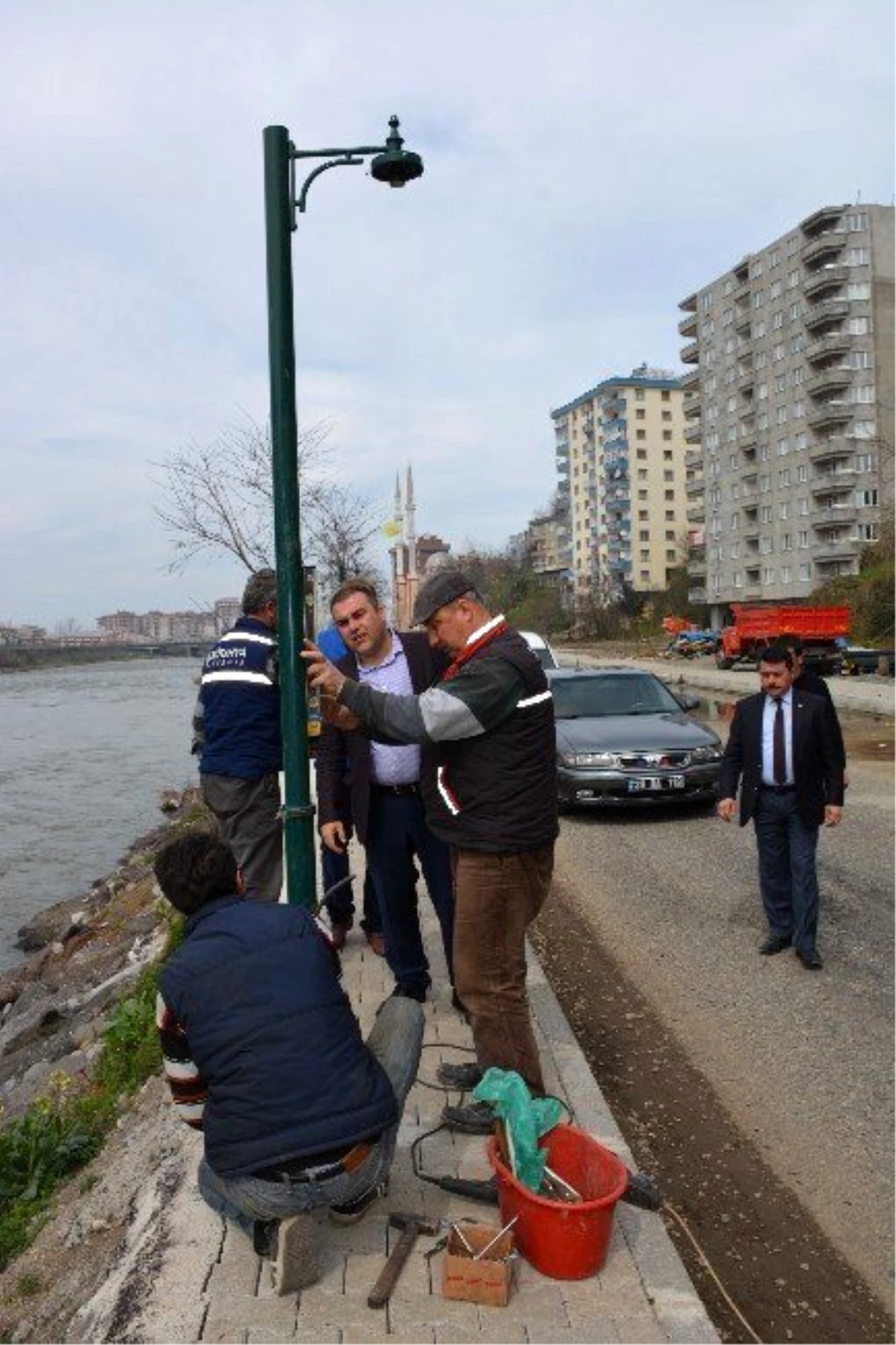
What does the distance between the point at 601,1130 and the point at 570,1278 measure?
0.96m

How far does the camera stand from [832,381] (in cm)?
6331

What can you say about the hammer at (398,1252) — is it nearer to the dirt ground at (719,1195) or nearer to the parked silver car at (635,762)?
the dirt ground at (719,1195)

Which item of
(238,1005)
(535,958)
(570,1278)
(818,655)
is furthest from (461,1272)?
(818,655)

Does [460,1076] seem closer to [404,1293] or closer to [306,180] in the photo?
[404,1293]

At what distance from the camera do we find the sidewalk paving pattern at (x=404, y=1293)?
2828mm

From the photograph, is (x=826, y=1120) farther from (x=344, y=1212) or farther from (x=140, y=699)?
(x=140, y=699)

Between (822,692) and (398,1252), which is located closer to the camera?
(398,1252)

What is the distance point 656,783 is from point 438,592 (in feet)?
23.2

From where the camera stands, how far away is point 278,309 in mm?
4059

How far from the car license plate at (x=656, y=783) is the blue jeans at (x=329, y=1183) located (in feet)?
23.3

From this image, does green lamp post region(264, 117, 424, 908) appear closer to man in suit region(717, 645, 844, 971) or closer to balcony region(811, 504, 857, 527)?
man in suit region(717, 645, 844, 971)

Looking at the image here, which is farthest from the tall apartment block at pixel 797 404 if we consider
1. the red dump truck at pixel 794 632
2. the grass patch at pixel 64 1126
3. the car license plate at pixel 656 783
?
the grass patch at pixel 64 1126

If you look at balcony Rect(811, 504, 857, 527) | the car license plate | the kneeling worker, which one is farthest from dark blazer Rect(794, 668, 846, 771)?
balcony Rect(811, 504, 857, 527)

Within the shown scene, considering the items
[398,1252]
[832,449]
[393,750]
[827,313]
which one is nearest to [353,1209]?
[398,1252]
